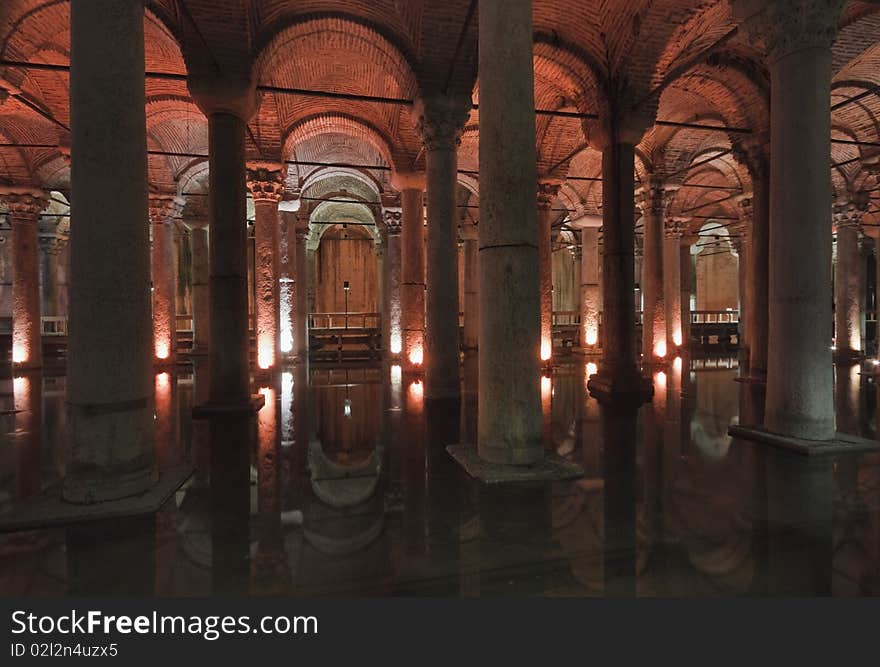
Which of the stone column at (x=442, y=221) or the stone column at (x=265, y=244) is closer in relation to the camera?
the stone column at (x=442, y=221)

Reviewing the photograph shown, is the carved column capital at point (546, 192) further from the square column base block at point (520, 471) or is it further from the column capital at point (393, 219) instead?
the square column base block at point (520, 471)

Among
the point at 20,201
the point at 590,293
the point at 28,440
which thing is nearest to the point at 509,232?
the point at 28,440

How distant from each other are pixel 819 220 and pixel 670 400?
4.40 metres

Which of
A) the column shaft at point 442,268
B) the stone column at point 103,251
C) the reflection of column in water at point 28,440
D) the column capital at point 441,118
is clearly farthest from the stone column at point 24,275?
the stone column at point 103,251

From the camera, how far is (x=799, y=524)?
3.59 metres

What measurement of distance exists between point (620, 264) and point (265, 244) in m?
8.01

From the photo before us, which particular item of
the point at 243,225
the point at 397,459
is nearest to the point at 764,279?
the point at 397,459

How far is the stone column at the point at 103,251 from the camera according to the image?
157 inches

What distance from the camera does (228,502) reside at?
4199 millimetres

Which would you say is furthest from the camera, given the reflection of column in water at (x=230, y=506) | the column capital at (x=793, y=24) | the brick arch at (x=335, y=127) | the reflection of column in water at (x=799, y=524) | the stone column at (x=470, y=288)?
the stone column at (x=470, y=288)

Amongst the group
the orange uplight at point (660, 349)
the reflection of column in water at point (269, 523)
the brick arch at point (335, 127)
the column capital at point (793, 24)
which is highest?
the brick arch at point (335, 127)

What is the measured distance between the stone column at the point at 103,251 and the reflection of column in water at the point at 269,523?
1.12 metres

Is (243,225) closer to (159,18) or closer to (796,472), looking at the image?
(159,18)

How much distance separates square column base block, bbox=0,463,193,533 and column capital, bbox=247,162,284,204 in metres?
8.99
